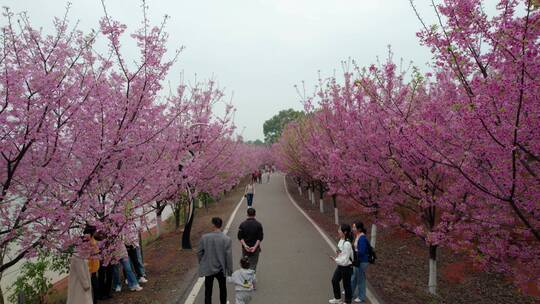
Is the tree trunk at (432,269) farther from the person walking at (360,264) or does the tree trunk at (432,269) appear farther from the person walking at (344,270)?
the person walking at (344,270)

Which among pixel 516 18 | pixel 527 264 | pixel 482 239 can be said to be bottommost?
pixel 527 264

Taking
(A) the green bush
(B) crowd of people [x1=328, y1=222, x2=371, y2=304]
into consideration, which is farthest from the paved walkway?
(A) the green bush

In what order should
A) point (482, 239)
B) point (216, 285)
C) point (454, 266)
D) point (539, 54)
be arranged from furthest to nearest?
point (454, 266) → point (216, 285) → point (482, 239) → point (539, 54)

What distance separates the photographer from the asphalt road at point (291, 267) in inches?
275

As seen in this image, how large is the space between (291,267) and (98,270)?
4.55m

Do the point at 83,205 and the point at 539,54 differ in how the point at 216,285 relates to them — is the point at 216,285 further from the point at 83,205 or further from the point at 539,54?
the point at 539,54

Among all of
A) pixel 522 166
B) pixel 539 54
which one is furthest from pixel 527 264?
pixel 539 54

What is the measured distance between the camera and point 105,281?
7215mm

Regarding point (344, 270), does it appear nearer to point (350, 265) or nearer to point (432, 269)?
point (350, 265)

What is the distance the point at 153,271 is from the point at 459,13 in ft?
29.4

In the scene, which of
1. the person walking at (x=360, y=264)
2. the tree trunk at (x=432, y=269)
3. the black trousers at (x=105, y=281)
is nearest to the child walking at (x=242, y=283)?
the person walking at (x=360, y=264)

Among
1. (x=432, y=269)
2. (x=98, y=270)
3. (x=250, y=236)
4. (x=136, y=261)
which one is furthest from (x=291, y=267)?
(x=98, y=270)

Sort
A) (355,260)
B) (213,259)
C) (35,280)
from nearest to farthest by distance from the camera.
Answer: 1. (213,259)
2. (355,260)
3. (35,280)

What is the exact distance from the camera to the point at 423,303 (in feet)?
22.4
